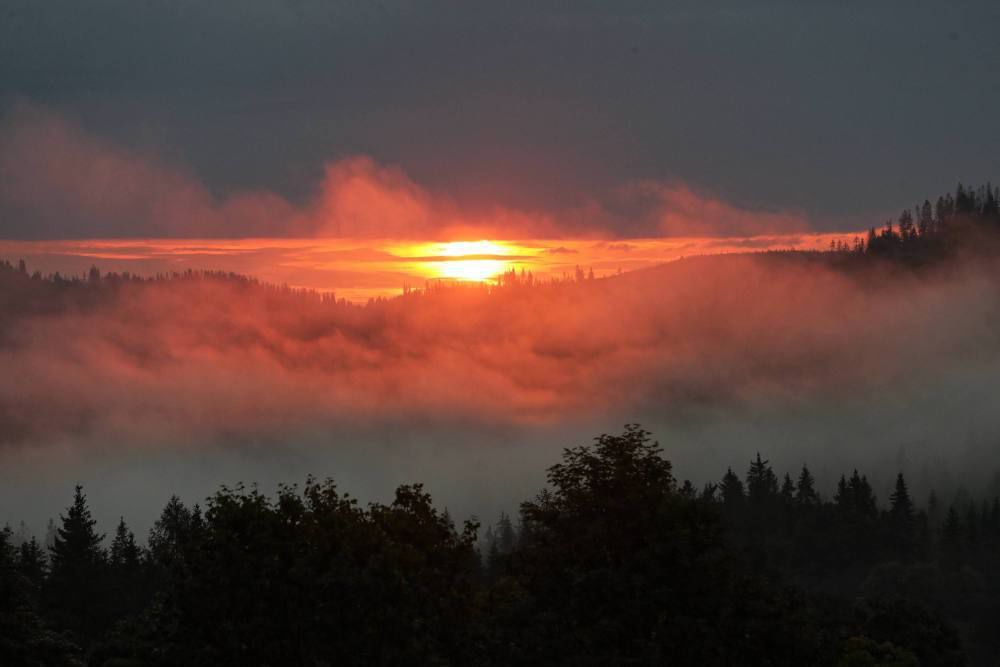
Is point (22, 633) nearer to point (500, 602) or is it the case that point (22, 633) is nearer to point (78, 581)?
point (500, 602)

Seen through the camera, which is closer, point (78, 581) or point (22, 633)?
point (22, 633)

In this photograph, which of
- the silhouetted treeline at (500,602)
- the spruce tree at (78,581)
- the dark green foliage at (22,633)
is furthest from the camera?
the spruce tree at (78,581)

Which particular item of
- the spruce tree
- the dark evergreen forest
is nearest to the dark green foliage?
the dark evergreen forest

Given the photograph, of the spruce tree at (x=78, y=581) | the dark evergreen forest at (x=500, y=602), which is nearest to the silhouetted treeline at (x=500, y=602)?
the dark evergreen forest at (x=500, y=602)

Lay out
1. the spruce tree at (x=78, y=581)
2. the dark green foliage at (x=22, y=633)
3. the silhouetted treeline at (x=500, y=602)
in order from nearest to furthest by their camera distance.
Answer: the silhouetted treeline at (x=500, y=602) < the dark green foliage at (x=22, y=633) < the spruce tree at (x=78, y=581)

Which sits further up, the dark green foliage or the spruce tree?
the spruce tree

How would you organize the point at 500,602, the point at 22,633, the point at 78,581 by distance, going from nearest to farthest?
the point at 22,633 → the point at 500,602 → the point at 78,581

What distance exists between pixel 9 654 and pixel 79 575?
297 feet

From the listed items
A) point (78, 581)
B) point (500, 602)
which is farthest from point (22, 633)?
point (78, 581)

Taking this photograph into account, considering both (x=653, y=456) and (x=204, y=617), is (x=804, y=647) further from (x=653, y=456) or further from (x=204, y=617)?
(x=204, y=617)

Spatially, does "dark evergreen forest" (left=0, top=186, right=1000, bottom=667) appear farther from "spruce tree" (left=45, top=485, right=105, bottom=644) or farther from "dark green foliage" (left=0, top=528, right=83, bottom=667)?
"spruce tree" (left=45, top=485, right=105, bottom=644)

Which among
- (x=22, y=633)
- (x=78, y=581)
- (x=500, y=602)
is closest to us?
(x=22, y=633)

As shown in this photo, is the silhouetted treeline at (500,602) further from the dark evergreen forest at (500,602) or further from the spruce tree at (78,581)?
the spruce tree at (78,581)

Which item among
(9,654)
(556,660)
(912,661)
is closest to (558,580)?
(556,660)
